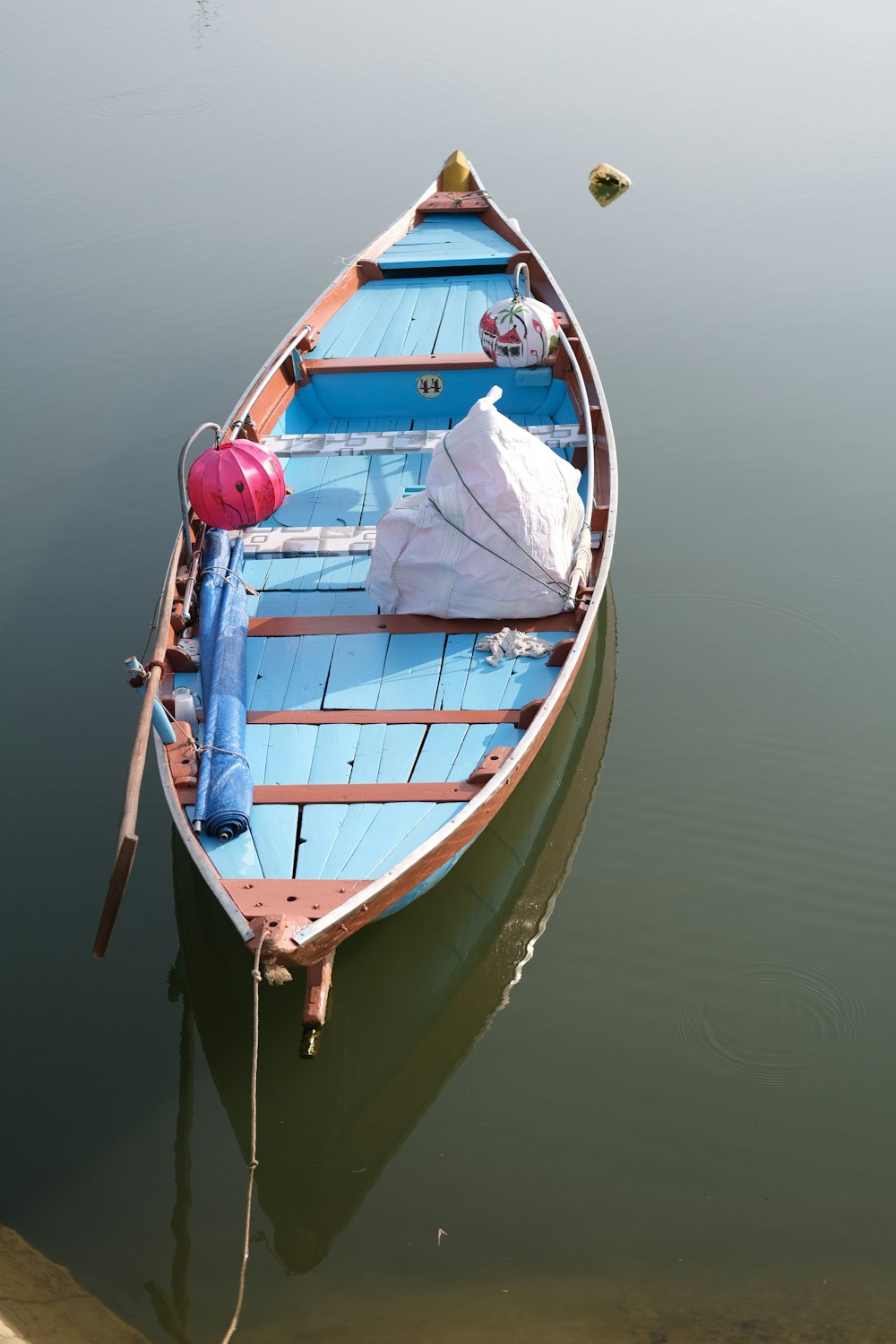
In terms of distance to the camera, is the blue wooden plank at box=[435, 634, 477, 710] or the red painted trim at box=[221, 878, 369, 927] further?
the blue wooden plank at box=[435, 634, 477, 710]

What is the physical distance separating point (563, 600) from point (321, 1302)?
3716 mm

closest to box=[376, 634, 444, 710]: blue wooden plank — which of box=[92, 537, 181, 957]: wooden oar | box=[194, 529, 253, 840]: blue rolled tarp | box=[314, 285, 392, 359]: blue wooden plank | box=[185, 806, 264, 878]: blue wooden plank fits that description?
box=[194, 529, 253, 840]: blue rolled tarp

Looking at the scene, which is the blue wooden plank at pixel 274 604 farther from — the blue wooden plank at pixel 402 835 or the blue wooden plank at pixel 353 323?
the blue wooden plank at pixel 353 323

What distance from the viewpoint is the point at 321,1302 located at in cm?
461

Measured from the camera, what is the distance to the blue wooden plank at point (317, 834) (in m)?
5.27

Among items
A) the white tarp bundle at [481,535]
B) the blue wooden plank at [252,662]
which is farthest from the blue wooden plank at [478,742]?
the blue wooden plank at [252,662]

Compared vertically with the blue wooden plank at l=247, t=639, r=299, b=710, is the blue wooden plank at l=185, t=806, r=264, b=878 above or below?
below

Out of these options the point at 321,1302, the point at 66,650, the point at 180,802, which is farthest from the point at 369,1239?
the point at 66,650

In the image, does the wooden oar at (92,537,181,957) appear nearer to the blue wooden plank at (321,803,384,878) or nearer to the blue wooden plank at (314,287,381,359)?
the blue wooden plank at (321,803,384,878)

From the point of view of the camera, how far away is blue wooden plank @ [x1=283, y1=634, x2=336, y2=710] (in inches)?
251

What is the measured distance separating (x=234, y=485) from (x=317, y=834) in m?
2.32

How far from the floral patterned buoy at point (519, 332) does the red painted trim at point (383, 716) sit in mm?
3394

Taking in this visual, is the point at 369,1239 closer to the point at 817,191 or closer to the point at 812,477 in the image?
the point at 812,477

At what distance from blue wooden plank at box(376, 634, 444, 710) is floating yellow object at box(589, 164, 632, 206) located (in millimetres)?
10227
